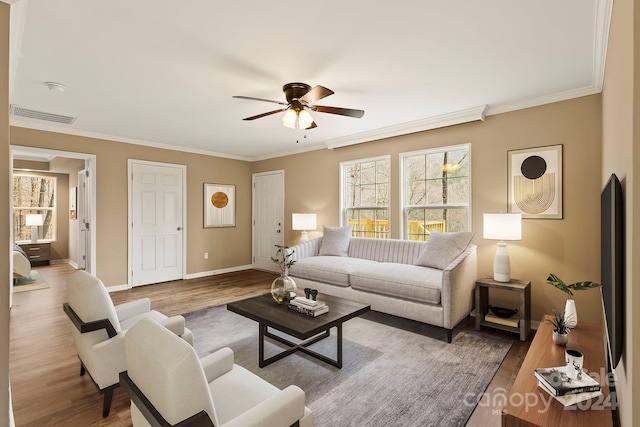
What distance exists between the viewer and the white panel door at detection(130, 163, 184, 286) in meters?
5.24

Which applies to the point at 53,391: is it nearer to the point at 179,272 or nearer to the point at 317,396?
the point at 317,396

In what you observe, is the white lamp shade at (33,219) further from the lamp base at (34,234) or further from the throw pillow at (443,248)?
the throw pillow at (443,248)

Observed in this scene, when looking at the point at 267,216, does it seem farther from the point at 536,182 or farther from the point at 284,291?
the point at 536,182

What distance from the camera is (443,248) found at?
362cm

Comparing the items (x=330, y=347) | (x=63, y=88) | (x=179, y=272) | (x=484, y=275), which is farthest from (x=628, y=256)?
(x=179, y=272)

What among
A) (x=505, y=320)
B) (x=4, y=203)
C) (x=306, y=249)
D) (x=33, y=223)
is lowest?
(x=505, y=320)

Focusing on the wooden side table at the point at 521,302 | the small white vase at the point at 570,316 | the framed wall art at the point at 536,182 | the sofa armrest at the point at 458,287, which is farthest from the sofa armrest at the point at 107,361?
the framed wall art at the point at 536,182

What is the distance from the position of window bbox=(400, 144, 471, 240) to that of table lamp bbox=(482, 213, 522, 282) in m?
0.61

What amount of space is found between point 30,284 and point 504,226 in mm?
7585

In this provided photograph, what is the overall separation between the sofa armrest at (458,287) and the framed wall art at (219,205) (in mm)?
4794

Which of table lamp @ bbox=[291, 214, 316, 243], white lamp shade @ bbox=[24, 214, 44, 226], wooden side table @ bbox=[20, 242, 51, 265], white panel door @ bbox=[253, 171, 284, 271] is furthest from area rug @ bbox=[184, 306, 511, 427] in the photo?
white lamp shade @ bbox=[24, 214, 44, 226]

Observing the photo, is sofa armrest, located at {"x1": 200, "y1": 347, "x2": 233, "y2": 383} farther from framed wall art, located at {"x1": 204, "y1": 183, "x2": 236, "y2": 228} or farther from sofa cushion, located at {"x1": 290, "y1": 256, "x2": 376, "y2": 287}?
framed wall art, located at {"x1": 204, "y1": 183, "x2": 236, "y2": 228}

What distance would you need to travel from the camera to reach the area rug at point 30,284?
201 inches

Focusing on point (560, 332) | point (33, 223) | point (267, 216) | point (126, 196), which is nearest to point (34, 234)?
point (33, 223)
